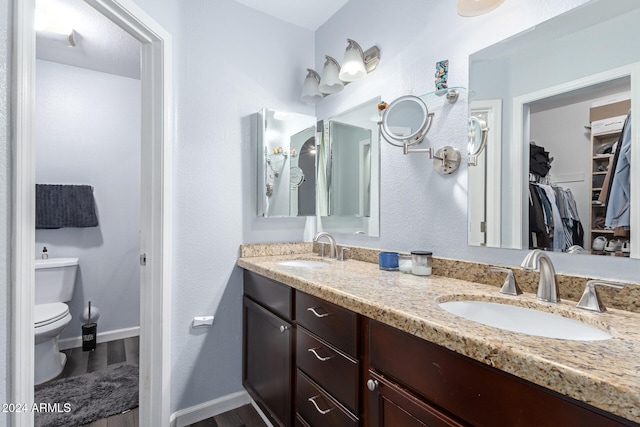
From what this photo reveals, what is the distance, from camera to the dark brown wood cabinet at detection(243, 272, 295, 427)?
4.61ft

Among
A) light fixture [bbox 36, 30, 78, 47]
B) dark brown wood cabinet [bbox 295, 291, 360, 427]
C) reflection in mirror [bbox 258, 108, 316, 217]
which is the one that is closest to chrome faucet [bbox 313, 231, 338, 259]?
reflection in mirror [bbox 258, 108, 316, 217]

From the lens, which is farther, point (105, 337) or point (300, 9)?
point (105, 337)

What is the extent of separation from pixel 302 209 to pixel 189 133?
0.84m

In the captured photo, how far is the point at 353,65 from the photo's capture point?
1.77 meters

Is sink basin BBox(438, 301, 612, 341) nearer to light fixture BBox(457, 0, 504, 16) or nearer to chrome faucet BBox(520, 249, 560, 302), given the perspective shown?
chrome faucet BBox(520, 249, 560, 302)

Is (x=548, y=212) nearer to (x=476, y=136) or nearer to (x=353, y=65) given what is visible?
(x=476, y=136)

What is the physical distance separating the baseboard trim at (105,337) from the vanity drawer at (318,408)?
2265mm

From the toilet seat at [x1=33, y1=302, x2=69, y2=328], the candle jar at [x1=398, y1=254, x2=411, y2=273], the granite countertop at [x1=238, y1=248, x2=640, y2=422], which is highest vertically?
the candle jar at [x1=398, y1=254, x2=411, y2=273]

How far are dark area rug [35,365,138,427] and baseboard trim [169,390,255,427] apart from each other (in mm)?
343

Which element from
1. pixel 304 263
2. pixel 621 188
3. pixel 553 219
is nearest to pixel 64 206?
pixel 304 263

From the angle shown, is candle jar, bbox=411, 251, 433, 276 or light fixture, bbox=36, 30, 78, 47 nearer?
candle jar, bbox=411, 251, 433, 276

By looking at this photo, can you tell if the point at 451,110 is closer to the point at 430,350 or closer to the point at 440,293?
the point at 440,293

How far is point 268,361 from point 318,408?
1.56 feet

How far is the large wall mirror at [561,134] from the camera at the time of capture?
0.93 meters
